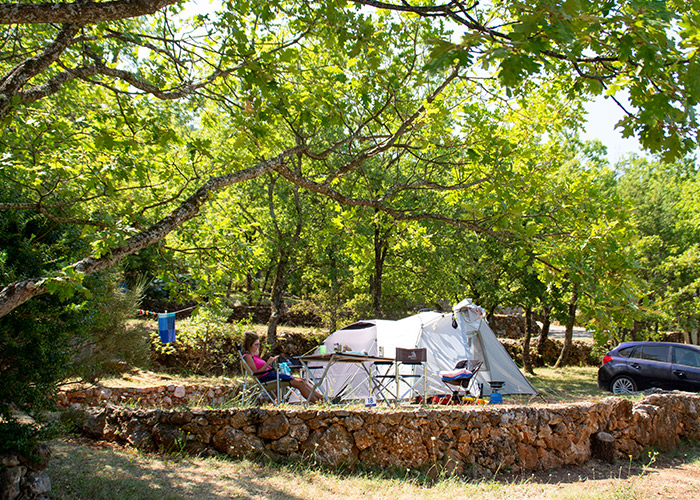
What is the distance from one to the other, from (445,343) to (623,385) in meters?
4.29

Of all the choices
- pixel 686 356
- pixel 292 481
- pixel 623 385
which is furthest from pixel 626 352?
pixel 292 481

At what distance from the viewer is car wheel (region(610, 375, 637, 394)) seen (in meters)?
10.3

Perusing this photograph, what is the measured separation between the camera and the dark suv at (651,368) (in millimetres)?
9664

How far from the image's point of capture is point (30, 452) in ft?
11.0

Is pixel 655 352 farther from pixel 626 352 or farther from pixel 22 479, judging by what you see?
pixel 22 479

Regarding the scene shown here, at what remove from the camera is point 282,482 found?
4.35m

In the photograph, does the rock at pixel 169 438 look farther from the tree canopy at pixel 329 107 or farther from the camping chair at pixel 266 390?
the tree canopy at pixel 329 107

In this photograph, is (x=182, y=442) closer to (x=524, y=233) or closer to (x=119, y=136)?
(x=119, y=136)

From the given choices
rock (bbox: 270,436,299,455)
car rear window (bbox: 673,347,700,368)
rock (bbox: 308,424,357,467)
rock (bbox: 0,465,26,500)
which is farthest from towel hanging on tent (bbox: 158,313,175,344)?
car rear window (bbox: 673,347,700,368)

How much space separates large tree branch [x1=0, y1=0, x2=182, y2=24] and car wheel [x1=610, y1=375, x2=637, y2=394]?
37.4ft

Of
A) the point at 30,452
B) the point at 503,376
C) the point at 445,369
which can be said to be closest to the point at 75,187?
the point at 30,452

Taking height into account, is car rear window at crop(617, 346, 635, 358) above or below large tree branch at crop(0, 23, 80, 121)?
below

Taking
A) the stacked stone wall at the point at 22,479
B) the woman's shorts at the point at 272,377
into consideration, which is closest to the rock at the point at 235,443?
the woman's shorts at the point at 272,377

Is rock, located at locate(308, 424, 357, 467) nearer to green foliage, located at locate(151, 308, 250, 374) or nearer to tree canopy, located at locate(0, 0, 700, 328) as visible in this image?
tree canopy, located at locate(0, 0, 700, 328)
